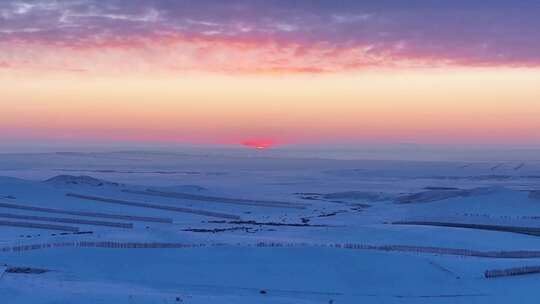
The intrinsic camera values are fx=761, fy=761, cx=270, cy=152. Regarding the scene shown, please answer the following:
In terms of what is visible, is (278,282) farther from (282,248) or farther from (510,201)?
(510,201)

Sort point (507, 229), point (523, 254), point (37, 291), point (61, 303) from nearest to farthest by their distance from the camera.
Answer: point (61, 303) < point (37, 291) < point (523, 254) < point (507, 229)

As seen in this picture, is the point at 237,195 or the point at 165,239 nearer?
the point at 165,239

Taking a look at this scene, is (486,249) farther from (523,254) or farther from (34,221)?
(34,221)

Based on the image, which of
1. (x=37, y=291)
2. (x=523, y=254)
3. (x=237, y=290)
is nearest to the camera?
(x=37, y=291)

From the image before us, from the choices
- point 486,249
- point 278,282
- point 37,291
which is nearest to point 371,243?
point 486,249

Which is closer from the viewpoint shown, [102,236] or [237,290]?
[237,290]

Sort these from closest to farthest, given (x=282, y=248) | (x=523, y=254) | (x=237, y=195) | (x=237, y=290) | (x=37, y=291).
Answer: (x=37, y=291) < (x=237, y=290) < (x=282, y=248) < (x=523, y=254) < (x=237, y=195)

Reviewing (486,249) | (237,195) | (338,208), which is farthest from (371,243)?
(237,195)

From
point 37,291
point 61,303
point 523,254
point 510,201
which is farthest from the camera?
point 510,201
